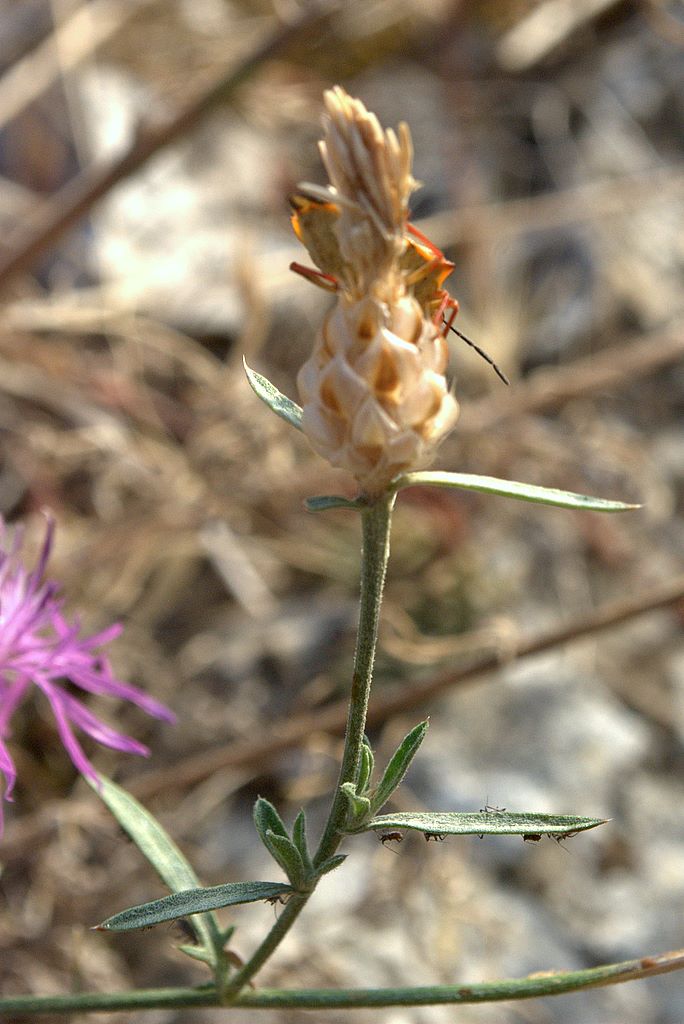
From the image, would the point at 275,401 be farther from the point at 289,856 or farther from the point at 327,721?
the point at 327,721

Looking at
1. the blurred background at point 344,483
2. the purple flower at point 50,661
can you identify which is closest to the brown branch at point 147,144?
the blurred background at point 344,483

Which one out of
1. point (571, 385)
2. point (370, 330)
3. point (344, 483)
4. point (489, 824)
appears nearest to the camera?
point (370, 330)

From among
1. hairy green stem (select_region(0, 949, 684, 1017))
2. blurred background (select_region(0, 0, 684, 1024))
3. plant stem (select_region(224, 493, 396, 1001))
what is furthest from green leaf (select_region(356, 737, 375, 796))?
blurred background (select_region(0, 0, 684, 1024))

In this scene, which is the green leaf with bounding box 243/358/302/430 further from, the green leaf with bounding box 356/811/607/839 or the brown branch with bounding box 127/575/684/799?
the brown branch with bounding box 127/575/684/799

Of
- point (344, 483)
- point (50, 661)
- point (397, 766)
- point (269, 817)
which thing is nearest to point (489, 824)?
point (397, 766)

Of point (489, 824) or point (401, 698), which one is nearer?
point (489, 824)

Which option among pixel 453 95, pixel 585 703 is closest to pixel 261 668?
A: pixel 585 703
